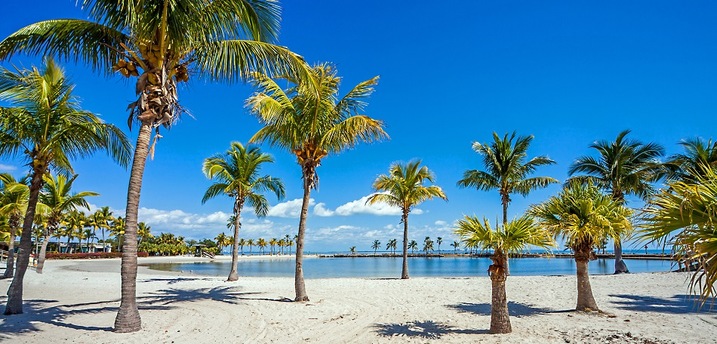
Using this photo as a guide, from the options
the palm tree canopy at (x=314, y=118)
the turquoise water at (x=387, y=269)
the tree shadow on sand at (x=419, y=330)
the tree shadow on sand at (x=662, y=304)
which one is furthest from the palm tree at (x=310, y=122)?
the turquoise water at (x=387, y=269)

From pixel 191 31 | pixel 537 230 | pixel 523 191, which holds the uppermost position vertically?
pixel 191 31

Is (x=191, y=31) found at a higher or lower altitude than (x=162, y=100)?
higher

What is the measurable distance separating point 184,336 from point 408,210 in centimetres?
1681

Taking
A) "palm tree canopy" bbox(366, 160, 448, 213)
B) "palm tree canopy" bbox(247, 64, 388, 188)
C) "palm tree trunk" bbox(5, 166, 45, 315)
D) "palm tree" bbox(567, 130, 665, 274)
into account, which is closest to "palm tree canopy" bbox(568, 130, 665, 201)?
"palm tree" bbox(567, 130, 665, 274)

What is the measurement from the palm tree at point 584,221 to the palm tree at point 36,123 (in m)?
11.8

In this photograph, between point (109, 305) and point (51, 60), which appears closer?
point (51, 60)

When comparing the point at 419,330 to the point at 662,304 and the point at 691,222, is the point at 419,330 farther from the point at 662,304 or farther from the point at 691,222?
the point at 662,304

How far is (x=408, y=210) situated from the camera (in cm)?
2338

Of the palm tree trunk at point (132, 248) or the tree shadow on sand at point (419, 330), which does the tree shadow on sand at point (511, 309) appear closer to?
the tree shadow on sand at point (419, 330)

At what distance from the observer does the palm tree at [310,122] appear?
12562 mm

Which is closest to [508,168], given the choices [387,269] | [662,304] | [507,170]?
[507,170]

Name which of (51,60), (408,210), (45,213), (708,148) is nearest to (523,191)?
(408,210)

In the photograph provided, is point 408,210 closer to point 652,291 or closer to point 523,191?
point 523,191

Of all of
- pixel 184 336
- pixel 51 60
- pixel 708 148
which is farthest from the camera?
pixel 708 148
